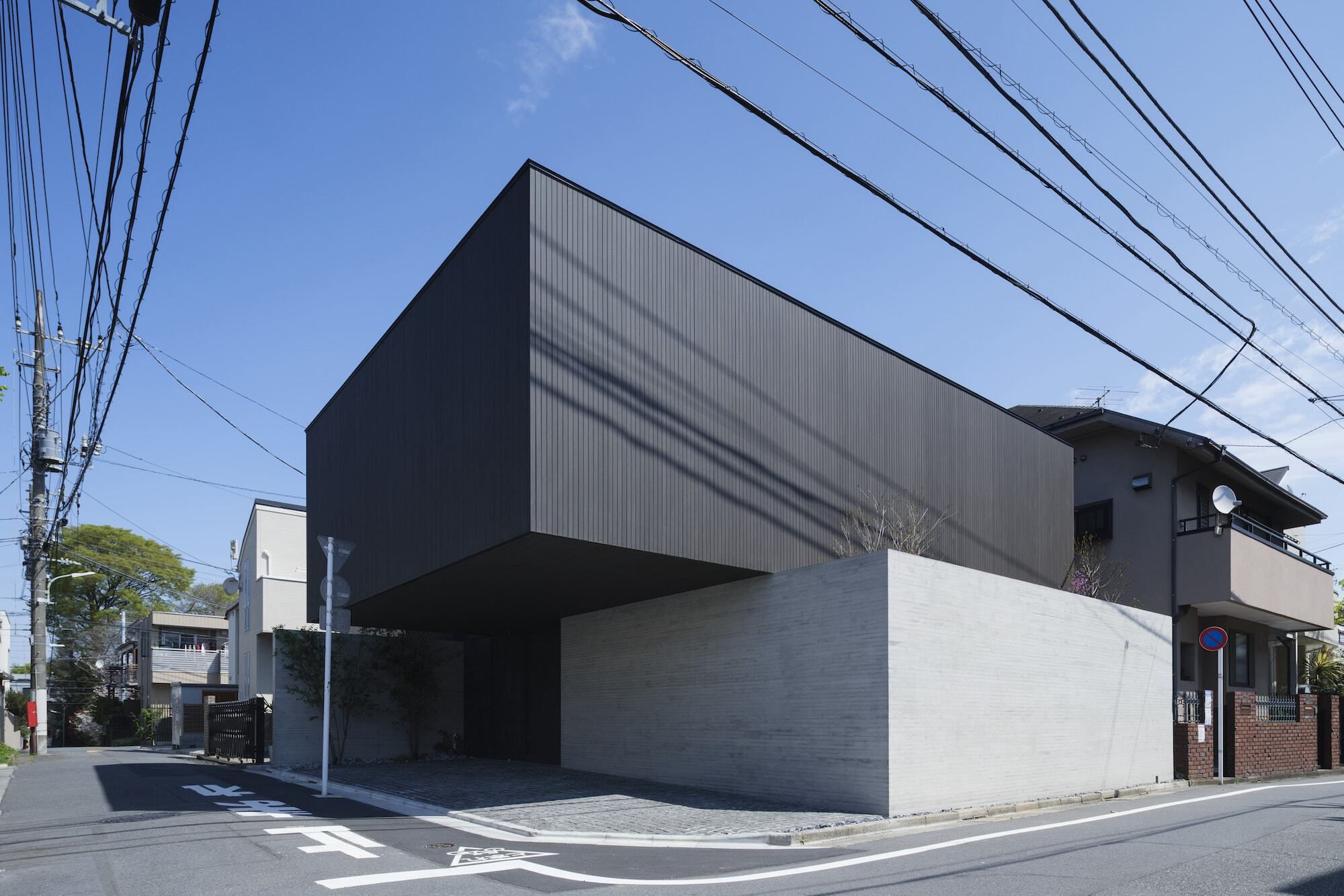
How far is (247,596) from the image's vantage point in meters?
34.1

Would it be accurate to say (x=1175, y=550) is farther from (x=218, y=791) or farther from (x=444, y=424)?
(x=218, y=791)

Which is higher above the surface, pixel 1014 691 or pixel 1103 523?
pixel 1103 523

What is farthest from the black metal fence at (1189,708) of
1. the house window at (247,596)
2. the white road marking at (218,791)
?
the house window at (247,596)

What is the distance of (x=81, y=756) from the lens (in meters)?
27.8

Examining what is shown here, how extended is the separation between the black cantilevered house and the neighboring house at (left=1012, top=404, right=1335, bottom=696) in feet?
20.2

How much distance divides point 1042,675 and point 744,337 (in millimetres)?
7081

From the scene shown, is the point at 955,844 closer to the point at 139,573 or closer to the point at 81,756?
the point at 81,756

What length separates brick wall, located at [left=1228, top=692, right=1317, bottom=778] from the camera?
1908 cm

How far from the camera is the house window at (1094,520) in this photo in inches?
987

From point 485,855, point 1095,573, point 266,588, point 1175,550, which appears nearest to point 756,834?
point 485,855

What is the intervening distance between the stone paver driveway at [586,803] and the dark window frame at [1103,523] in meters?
15.2

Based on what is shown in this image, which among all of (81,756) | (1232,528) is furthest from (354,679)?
(1232,528)

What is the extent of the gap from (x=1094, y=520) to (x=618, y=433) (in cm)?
1774

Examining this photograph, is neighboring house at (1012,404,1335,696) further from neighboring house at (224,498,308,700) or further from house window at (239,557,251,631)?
house window at (239,557,251,631)
